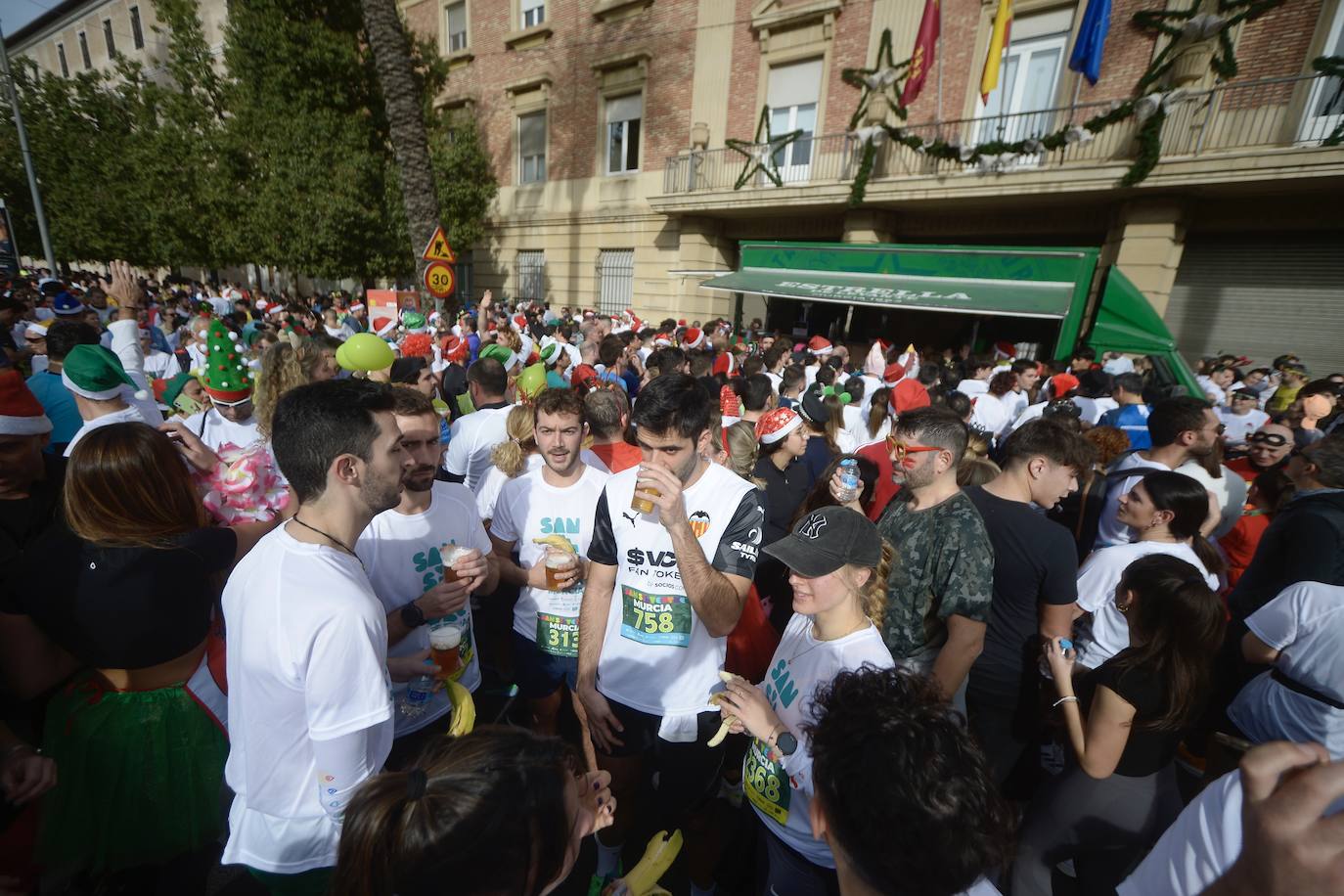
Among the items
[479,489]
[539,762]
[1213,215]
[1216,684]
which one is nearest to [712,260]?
[1213,215]

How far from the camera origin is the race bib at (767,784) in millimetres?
1870

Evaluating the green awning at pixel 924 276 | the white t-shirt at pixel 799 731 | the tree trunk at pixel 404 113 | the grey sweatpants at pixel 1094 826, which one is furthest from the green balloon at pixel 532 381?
the green awning at pixel 924 276

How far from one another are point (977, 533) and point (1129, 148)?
1245cm

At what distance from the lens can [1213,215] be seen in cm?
1054

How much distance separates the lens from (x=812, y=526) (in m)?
1.98

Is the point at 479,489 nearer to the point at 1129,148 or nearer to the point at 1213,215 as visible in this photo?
the point at 1129,148

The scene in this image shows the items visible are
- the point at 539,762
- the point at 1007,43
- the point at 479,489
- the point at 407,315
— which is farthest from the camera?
the point at 1007,43

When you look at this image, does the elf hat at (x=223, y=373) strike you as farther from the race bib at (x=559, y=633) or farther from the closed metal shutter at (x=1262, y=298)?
the closed metal shutter at (x=1262, y=298)

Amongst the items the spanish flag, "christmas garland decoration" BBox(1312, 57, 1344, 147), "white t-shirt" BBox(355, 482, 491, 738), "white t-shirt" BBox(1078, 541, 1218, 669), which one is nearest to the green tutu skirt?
"white t-shirt" BBox(355, 482, 491, 738)

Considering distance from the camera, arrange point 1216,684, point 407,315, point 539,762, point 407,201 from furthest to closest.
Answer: point 407,201
point 407,315
point 1216,684
point 539,762

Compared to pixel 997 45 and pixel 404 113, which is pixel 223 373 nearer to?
pixel 404 113

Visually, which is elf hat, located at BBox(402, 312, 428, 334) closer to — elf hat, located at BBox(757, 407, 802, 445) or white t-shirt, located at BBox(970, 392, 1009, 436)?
elf hat, located at BBox(757, 407, 802, 445)

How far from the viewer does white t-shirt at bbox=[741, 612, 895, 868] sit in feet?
5.82

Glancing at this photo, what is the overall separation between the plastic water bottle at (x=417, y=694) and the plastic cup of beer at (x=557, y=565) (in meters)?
0.67
